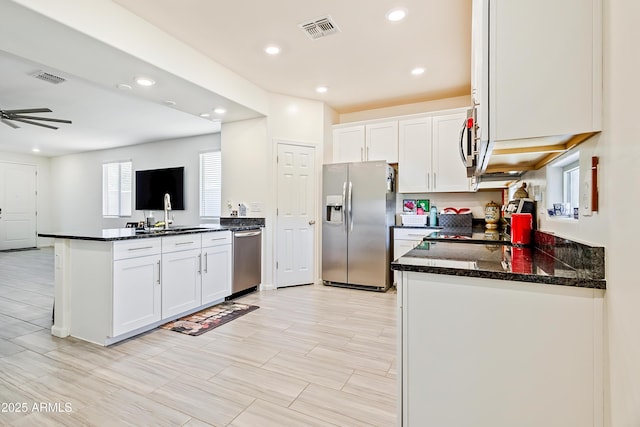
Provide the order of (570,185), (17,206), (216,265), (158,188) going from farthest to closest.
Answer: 1. (17,206)
2. (158,188)
3. (216,265)
4. (570,185)

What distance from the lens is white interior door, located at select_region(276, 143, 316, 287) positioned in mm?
4350

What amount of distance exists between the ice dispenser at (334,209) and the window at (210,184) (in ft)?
8.85

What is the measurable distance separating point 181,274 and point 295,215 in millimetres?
1805

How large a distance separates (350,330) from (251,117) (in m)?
3.08

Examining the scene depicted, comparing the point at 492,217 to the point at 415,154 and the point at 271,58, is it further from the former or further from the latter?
the point at 271,58

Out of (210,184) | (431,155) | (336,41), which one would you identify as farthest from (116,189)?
(431,155)

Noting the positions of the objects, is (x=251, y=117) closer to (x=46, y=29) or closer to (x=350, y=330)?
(x=46, y=29)

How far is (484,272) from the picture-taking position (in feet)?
3.83

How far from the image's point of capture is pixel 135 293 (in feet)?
8.66

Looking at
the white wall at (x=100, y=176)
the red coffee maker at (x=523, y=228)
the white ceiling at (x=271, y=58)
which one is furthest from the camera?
the white wall at (x=100, y=176)

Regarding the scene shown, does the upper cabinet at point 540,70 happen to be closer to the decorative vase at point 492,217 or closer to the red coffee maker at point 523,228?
the red coffee maker at point 523,228

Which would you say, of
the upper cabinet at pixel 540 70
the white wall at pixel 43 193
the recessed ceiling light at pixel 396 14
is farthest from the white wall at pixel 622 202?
the white wall at pixel 43 193

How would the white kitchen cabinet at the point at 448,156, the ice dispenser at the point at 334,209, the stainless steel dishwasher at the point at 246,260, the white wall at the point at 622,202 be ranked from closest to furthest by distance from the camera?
the white wall at the point at 622,202 < the stainless steel dishwasher at the point at 246,260 < the white kitchen cabinet at the point at 448,156 < the ice dispenser at the point at 334,209

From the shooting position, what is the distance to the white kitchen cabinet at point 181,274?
115 inches
